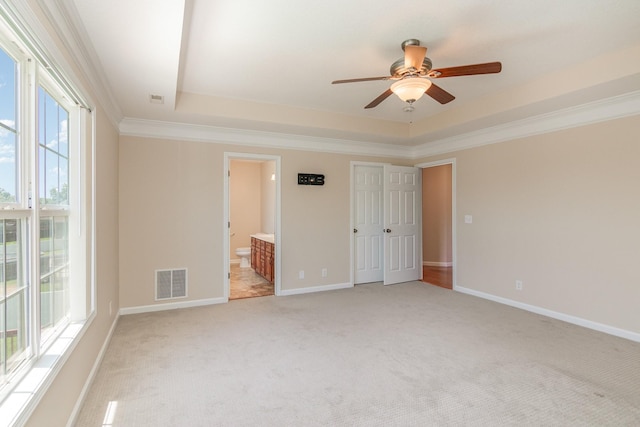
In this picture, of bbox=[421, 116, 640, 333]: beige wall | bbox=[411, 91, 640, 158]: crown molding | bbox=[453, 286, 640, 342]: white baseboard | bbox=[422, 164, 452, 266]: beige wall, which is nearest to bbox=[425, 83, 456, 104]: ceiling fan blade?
bbox=[411, 91, 640, 158]: crown molding

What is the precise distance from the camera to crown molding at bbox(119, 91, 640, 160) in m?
3.30

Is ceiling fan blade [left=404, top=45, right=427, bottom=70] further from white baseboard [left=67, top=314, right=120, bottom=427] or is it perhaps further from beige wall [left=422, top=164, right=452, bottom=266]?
beige wall [left=422, top=164, right=452, bottom=266]

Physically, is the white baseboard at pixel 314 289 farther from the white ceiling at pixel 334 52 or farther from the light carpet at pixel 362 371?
the white ceiling at pixel 334 52

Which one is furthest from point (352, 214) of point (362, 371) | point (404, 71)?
point (404, 71)

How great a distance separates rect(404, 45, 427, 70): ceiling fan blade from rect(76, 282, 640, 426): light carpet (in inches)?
90.6

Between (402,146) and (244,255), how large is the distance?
3898 mm

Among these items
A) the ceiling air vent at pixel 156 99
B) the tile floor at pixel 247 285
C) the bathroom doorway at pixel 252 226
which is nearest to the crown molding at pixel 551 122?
the bathroom doorway at pixel 252 226

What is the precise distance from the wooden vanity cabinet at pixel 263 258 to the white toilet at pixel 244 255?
258 mm

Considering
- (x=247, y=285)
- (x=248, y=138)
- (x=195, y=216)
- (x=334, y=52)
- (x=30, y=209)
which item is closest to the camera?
(x=30, y=209)

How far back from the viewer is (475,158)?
4672 millimetres

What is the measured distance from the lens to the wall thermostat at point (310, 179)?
4836 millimetres

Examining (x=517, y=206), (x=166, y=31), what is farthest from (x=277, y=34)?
(x=517, y=206)

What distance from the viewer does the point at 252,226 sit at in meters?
7.63

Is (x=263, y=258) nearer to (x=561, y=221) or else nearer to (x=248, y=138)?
(x=248, y=138)
